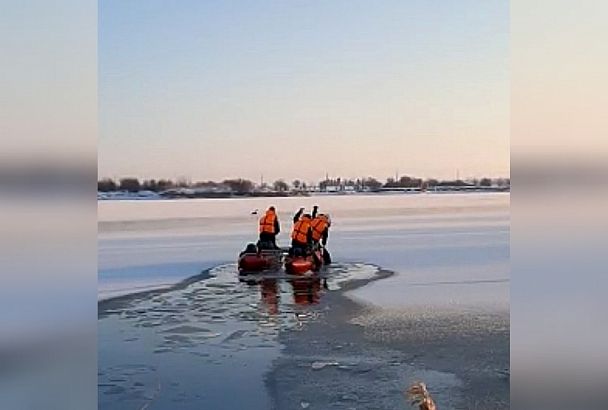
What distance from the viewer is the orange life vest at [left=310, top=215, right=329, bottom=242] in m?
3.16

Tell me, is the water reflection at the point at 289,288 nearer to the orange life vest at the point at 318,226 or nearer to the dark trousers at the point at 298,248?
the dark trousers at the point at 298,248

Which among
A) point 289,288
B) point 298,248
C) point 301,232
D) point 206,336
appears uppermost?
point 301,232

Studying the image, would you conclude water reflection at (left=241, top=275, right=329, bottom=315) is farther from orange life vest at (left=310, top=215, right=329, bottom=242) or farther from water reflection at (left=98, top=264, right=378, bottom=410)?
orange life vest at (left=310, top=215, right=329, bottom=242)

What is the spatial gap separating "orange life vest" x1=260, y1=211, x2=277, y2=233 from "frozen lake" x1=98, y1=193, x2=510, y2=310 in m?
0.05

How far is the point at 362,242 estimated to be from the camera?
10.3 ft

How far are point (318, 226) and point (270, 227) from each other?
244mm

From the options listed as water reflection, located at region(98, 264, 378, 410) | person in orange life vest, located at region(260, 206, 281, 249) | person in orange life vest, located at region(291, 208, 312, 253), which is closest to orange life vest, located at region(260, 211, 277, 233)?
person in orange life vest, located at region(260, 206, 281, 249)

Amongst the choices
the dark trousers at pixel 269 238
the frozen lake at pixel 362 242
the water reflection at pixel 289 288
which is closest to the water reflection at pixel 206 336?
the water reflection at pixel 289 288

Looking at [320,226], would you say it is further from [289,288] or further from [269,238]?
[289,288]

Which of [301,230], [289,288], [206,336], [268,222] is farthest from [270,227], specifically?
[206,336]

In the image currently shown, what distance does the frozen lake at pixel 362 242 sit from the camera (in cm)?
233
